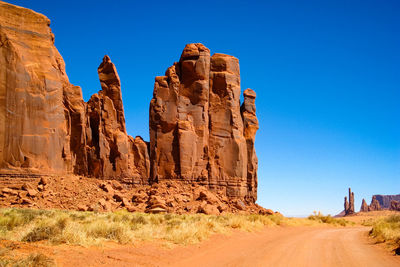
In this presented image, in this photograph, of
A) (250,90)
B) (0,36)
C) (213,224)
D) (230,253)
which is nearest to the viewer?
(230,253)

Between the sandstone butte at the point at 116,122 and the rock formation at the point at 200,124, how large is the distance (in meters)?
0.09

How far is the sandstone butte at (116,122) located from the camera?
87.5 feet

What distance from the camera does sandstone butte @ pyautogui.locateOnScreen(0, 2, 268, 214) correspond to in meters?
26.7

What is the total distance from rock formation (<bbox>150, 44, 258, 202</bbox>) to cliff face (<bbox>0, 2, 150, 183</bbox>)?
3.04 meters

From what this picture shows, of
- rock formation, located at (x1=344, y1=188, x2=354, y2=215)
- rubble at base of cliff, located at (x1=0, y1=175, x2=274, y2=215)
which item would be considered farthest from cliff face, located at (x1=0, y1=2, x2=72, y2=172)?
rock formation, located at (x1=344, y1=188, x2=354, y2=215)

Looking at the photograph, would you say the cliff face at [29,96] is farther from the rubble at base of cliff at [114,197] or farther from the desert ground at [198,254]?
the desert ground at [198,254]

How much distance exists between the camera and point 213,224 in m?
17.9

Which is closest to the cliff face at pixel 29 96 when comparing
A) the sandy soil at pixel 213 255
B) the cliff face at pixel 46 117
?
the cliff face at pixel 46 117

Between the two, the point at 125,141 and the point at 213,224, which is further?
the point at 125,141

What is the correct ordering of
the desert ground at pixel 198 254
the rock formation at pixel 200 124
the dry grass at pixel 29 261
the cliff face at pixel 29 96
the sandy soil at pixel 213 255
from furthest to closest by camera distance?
the rock formation at pixel 200 124 → the cliff face at pixel 29 96 → the sandy soil at pixel 213 255 → the desert ground at pixel 198 254 → the dry grass at pixel 29 261

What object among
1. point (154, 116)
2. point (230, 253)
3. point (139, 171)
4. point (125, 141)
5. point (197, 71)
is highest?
point (197, 71)

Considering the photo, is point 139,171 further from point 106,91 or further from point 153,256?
point 153,256

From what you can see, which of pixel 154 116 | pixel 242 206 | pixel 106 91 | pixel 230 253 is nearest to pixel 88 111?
pixel 106 91

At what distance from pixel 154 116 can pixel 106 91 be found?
5.07m
